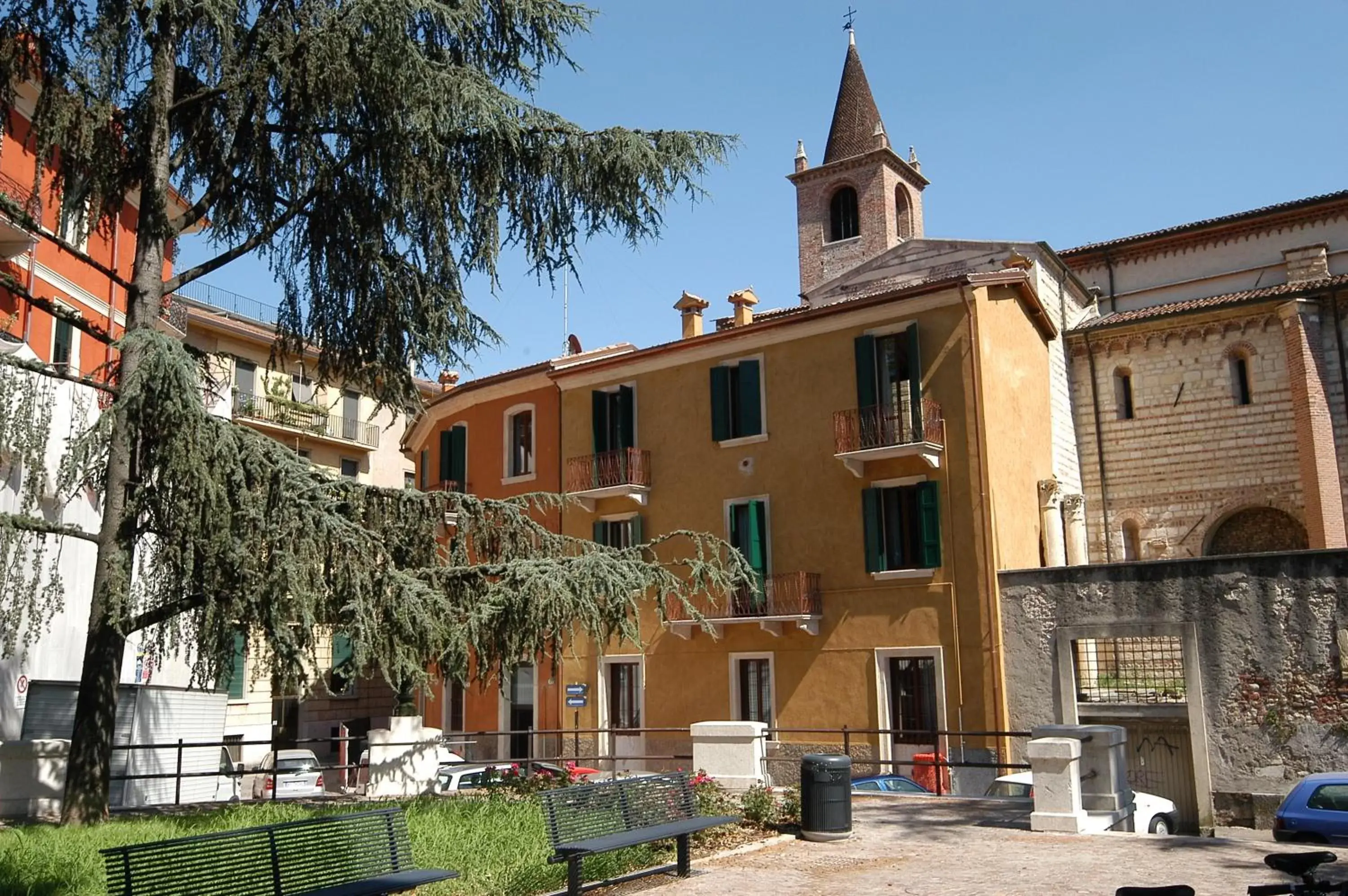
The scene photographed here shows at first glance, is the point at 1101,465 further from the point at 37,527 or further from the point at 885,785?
the point at 37,527

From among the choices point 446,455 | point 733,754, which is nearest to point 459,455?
point 446,455

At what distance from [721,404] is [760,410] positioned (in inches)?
36.9

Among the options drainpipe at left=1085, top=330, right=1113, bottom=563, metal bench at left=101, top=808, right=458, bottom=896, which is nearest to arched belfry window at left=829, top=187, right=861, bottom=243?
drainpipe at left=1085, top=330, right=1113, bottom=563

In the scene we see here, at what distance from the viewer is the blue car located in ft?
43.2

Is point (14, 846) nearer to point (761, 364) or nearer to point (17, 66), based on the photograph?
point (17, 66)

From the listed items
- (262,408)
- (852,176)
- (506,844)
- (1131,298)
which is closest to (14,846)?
(506,844)

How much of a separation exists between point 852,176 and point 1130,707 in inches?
1372

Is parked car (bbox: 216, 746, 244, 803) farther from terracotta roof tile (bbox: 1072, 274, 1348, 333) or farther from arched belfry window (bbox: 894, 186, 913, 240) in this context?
arched belfry window (bbox: 894, 186, 913, 240)

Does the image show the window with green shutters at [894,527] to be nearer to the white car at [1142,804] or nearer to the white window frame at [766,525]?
the white window frame at [766,525]

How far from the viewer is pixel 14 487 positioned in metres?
16.5

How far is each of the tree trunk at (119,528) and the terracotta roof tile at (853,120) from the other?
41.3 m

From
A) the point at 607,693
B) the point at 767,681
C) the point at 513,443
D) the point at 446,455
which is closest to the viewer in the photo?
the point at 767,681

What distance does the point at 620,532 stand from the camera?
26312 millimetres

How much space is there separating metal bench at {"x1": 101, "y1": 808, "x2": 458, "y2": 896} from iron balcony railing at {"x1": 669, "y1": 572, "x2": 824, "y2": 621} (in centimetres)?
1519
